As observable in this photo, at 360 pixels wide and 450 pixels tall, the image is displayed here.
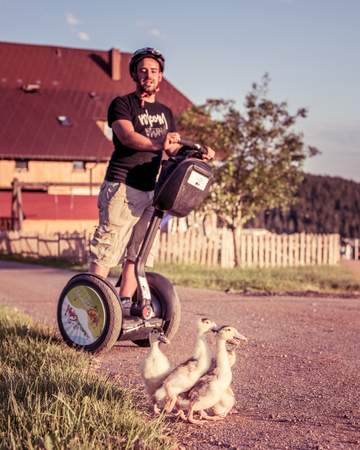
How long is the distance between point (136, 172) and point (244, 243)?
17.8m

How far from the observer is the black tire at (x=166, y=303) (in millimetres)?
6219

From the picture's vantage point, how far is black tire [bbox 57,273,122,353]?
5621 millimetres

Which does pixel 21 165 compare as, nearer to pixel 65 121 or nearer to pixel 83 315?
pixel 65 121

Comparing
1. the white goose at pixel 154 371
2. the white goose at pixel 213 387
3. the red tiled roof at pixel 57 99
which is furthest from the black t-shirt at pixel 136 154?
the red tiled roof at pixel 57 99

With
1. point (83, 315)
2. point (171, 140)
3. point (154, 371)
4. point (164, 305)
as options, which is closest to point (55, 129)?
point (164, 305)

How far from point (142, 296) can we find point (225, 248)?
1738cm

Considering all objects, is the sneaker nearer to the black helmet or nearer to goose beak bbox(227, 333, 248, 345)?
the black helmet

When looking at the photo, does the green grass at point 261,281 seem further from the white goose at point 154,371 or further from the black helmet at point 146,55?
the white goose at point 154,371

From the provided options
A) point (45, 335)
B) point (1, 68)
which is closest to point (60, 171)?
point (1, 68)

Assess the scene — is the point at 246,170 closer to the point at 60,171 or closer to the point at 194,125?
the point at 194,125

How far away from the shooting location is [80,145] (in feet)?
139

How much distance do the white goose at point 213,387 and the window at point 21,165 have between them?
38765mm

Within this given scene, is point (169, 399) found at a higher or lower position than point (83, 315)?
lower

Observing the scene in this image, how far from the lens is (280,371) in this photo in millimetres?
5523
